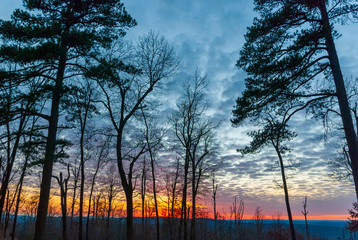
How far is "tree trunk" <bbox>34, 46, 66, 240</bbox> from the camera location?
353 inches

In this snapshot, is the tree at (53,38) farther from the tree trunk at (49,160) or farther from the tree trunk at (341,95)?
the tree trunk at (341,95)

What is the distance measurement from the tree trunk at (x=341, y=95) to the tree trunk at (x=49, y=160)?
10.2 meters

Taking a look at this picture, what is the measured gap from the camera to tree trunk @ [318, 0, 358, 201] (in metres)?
7.93

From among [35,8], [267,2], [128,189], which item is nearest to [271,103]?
[267,2]

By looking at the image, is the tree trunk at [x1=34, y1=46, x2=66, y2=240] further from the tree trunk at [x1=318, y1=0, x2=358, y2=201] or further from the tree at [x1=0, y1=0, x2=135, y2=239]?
the tree trunk at [x1=318, y1=0, x2=358, y2=201]

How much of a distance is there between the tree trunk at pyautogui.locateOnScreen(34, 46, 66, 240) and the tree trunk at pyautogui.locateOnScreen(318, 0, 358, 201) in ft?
33.4

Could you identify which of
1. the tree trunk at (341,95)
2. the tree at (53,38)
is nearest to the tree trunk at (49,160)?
the tree at (53,38)

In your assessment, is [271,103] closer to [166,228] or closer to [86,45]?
[86,45]

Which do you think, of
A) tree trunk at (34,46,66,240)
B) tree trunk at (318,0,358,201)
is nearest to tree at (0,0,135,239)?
tree trunk at (34,46,66,240)

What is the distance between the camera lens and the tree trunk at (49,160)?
8.96 metres

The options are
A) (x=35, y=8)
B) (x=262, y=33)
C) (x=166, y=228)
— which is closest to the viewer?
(x=262, y=33)

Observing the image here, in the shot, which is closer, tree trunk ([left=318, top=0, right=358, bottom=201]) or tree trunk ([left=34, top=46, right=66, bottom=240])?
tree trunk ([left=318, top=0, right=358, bottom=201])

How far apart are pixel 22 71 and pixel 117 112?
576 cm

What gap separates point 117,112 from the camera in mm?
14242
